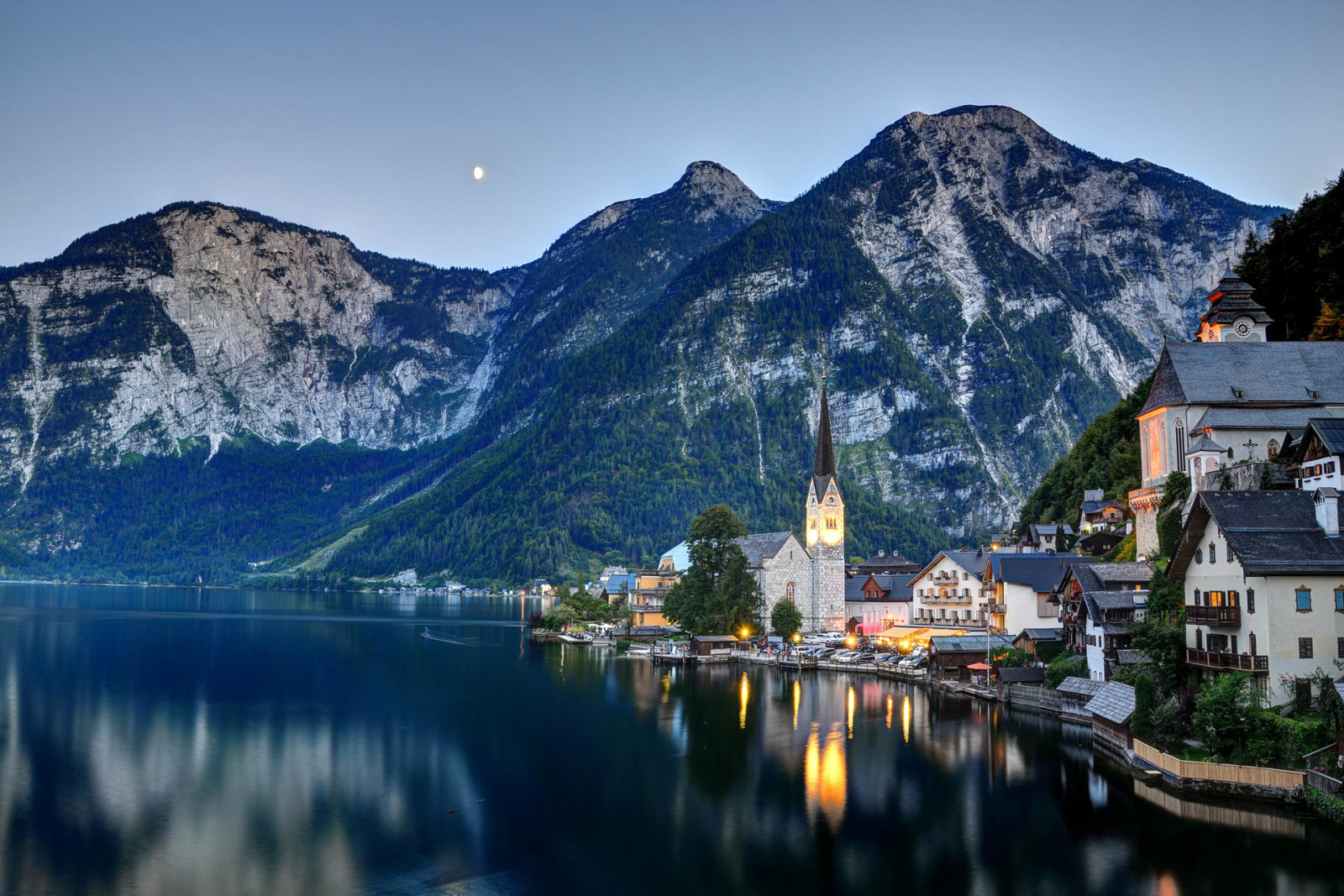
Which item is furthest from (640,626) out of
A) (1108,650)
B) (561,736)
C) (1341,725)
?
(1341,725)

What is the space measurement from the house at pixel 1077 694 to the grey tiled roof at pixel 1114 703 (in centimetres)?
262

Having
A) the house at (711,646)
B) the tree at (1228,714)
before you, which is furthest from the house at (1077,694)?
the house at (711,646)

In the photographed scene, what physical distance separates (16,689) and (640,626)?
66.1 metres

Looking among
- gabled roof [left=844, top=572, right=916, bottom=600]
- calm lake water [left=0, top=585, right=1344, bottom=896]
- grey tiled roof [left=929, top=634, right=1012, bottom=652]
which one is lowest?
calm lake water [left=0, top=585, right=1344, bottom=896]

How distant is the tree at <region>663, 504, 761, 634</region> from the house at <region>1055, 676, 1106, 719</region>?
1780 inches

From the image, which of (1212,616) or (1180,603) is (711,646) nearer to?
(1180,603)

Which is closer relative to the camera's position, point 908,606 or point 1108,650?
point 1108,650

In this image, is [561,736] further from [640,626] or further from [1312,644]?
[640,626]

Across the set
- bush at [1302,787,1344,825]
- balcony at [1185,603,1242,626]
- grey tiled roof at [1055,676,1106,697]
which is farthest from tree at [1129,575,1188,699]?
grey tiled roof at [1055,676,1106,697]

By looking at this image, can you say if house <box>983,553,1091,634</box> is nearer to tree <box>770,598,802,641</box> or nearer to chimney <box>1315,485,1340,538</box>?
tree <box>770,598,802,641</box>

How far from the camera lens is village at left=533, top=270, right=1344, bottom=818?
38781 mm

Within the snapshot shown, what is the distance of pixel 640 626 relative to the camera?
123 metres

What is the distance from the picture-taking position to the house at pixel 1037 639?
68688 mm

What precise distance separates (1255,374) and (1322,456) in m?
17.3
